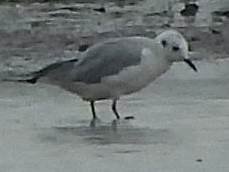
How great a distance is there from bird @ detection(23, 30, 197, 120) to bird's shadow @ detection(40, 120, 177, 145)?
36 centimetres

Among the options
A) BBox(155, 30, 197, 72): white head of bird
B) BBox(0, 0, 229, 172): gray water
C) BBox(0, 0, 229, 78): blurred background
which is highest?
BBox(155, 30, 197, 72): white head of bird

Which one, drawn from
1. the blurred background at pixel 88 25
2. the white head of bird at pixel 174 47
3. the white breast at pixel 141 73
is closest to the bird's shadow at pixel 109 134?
the white breast at pixel 141 73

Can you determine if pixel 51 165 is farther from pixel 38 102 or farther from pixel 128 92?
pixel 38 102

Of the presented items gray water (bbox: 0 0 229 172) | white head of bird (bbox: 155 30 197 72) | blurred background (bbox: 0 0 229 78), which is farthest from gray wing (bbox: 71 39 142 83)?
blurred background (bbox: 0 0 229 78)

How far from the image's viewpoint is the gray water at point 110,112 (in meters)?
7.06

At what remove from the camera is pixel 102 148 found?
7512 millimetres

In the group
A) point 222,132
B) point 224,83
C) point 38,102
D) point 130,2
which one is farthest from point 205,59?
point 130,2

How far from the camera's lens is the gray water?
23.2ft

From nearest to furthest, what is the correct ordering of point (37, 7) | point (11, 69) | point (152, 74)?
point (152, 74) < point (11, 69) < point (37, 7)

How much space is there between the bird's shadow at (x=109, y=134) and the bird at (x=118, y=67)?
36cm

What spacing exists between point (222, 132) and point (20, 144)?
1362 millimetres

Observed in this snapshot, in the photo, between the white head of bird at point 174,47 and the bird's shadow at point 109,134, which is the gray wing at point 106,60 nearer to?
the white head of bird at point 174,47

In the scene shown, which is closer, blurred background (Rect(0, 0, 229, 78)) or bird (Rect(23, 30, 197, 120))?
bird (Rect(23, 30, 197, 120))

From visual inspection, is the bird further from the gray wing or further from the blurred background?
the blurred background
